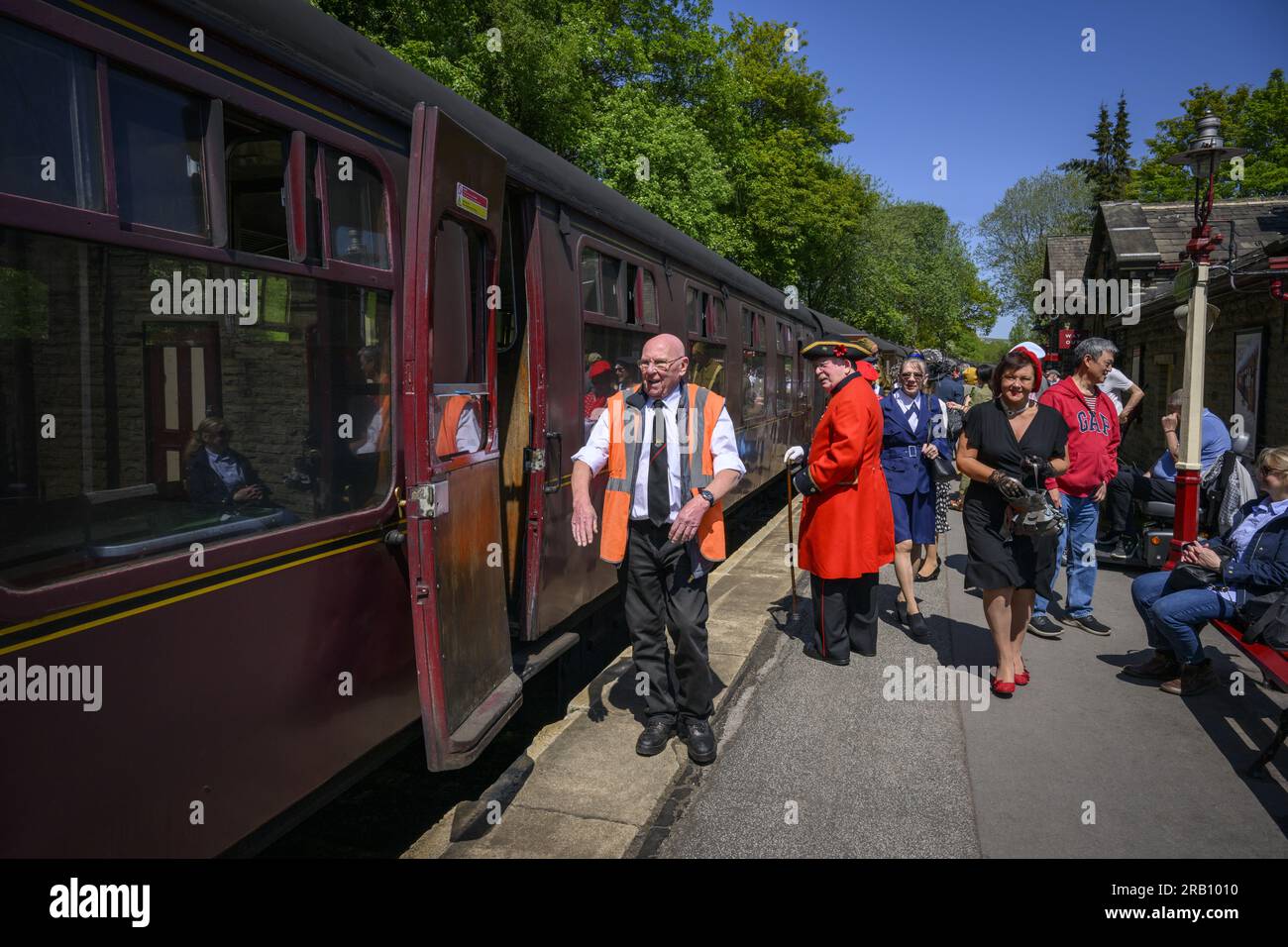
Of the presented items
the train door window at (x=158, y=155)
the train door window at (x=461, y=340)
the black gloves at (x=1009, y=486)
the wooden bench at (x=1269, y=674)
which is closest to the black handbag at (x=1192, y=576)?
the wooden bench at (x=1269, y=674)

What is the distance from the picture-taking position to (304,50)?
301 centimetres

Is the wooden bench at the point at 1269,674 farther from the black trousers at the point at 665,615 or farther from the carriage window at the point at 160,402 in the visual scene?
the carriage window at the point at 160,402

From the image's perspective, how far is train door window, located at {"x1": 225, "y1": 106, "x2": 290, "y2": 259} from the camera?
274 centimetres

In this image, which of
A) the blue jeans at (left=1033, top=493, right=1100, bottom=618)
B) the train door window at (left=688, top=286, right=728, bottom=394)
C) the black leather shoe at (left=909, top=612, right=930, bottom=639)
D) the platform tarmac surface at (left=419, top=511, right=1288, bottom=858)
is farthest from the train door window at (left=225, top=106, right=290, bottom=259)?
the blue jeans at (left=1033, top=493, right=1100, bottom=618)

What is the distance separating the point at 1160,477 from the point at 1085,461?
115 inches

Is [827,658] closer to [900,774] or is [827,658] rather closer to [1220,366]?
[900,774]

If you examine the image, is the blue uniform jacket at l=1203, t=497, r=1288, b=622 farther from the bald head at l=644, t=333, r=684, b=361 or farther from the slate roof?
the slate roof

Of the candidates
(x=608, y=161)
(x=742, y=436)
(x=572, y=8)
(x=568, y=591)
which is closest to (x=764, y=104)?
(x=572, y=8)

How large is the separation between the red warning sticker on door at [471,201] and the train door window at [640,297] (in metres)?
2.54

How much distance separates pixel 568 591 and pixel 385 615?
207 centimetres

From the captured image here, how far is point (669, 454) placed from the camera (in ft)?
14.1

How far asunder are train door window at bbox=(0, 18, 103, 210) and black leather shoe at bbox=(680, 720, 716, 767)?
3.26m

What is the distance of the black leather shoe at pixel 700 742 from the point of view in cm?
435
